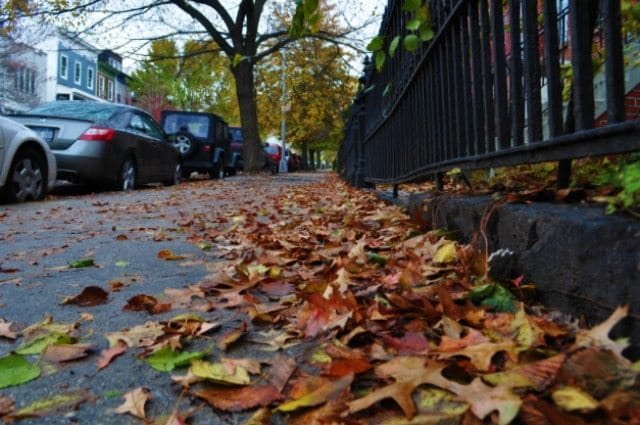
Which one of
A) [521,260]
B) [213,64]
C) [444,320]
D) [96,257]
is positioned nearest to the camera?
[444,320]

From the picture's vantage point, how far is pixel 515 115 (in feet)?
7.01

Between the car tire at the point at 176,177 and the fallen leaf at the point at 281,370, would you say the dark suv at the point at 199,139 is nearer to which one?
the car tire at the point at 176,177

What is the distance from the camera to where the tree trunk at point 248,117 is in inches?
719

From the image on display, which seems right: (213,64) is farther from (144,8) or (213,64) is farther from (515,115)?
(515,115)

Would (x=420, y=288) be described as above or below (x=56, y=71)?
below

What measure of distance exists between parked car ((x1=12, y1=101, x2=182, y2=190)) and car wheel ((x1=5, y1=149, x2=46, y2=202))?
105 cm

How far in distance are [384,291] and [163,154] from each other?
9.83 m

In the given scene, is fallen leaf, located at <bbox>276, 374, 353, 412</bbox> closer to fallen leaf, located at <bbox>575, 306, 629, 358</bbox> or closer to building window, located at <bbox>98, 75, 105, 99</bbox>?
fallen leaf, located at <bbox>575, 306, 629, 358</bbox>

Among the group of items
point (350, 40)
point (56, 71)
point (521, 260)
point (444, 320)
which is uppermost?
point (56, 71)

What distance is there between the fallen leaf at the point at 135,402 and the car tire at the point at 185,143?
1436 cm

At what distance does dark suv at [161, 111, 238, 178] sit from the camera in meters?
15.4

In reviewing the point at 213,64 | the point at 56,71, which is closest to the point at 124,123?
the point at 213,64

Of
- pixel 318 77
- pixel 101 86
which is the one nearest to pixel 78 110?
pixel 318 77

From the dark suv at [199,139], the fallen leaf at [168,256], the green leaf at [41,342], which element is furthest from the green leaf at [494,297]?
the dark suv at [199,139]
